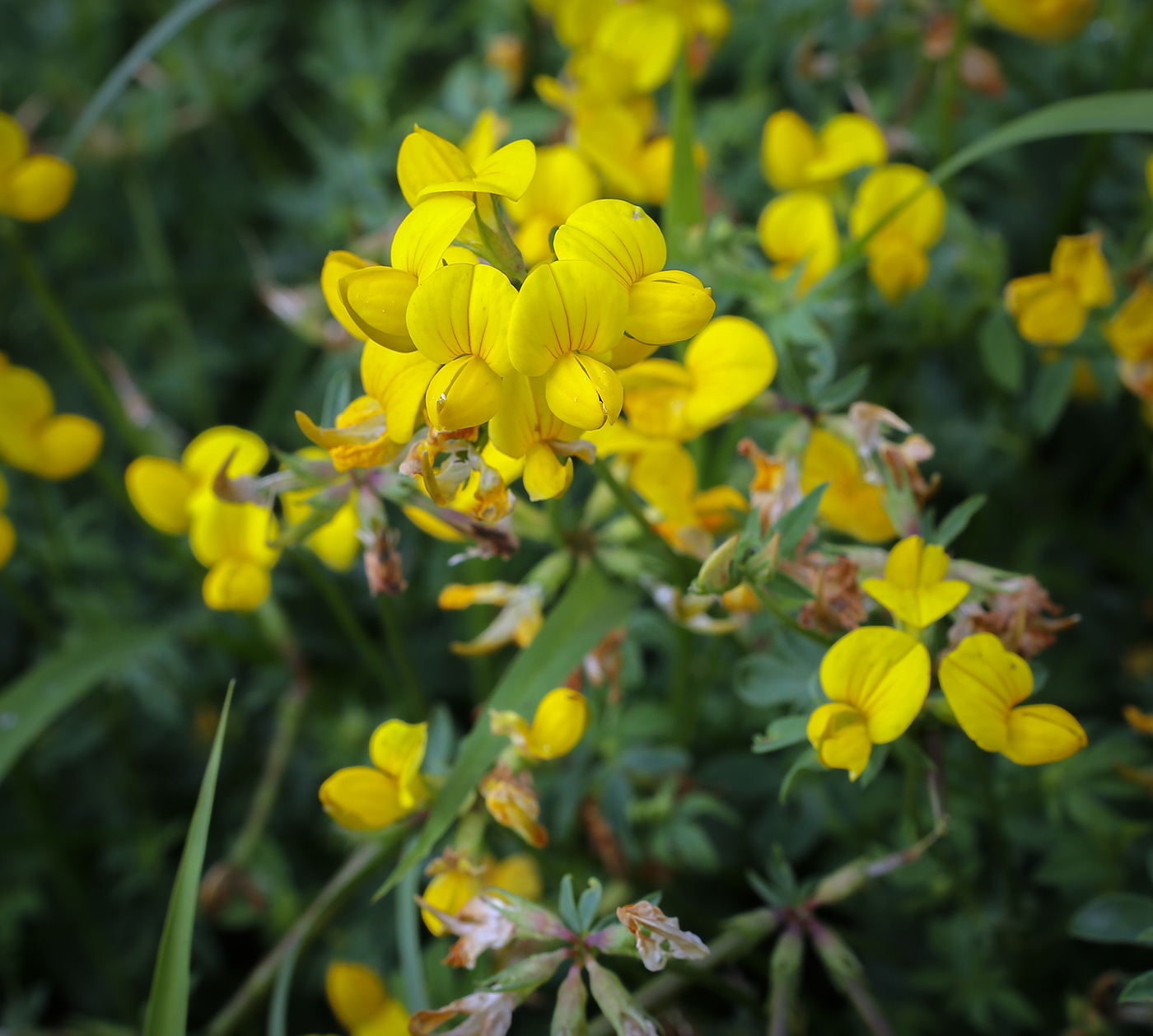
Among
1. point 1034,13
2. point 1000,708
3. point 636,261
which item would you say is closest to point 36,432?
point 636,261

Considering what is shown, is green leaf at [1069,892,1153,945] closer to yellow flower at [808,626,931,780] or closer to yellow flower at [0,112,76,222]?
yellow flower at [808,626,931,780]

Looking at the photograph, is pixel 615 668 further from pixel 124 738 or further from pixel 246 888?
pixel 124 738

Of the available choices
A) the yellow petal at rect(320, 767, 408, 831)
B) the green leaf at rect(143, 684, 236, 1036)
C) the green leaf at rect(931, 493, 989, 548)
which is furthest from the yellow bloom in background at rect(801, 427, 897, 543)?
the green leaf at rect(143, 684, 236, 1036)

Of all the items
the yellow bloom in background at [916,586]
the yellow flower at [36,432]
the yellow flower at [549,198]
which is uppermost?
the yellow flower at [549,198]

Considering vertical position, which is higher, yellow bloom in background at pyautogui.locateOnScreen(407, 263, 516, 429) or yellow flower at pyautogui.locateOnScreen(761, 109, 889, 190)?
yellow bloom in background at pyautogui.locateOnScreen(407, 263, 516, 429)

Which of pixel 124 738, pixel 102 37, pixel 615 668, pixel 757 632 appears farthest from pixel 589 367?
pixel 102 37

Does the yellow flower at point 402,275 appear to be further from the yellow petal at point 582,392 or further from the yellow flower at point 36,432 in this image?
the yellow flower at point 36,432

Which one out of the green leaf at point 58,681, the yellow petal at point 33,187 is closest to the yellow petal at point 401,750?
the green leaf at point 58,681
